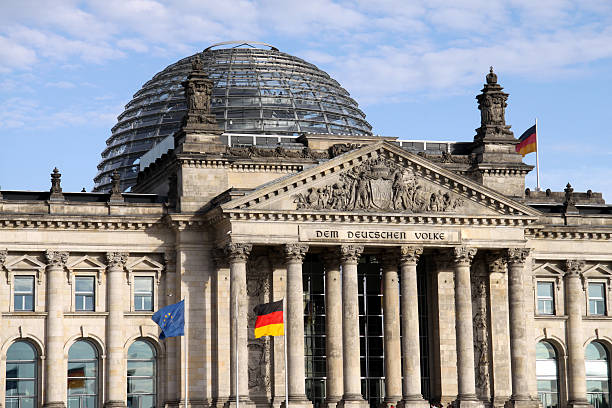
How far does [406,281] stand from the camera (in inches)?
2940

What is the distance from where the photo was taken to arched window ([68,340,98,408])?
73688 millimetres

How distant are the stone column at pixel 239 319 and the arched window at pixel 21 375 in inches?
443

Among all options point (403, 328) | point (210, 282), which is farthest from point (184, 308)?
point (403, 328)

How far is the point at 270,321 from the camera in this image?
6812cm

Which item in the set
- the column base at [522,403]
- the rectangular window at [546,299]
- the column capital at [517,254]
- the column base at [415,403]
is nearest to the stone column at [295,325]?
the column base at [415,403]

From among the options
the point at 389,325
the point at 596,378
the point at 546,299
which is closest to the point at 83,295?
the point at 389,325

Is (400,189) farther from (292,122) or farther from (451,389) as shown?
(292,122)

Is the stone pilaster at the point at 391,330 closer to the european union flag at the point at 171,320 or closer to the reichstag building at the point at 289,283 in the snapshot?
the reichstag building at the point at 289,283

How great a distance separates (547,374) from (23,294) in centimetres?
3290

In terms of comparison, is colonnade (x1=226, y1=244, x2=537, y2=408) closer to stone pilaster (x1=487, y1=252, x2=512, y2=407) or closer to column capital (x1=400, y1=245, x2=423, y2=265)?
column capital (x1=400, y1=245, x2=423, y2=265)

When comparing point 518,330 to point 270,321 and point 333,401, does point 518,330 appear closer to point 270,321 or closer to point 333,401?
point 333,401

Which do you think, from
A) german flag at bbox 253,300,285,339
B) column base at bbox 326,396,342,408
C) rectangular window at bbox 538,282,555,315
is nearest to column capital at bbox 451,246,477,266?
rectangular window at bbox 538,282,555,315

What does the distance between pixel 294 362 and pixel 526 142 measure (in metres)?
26.0

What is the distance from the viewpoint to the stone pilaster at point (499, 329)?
7775 centimetres
